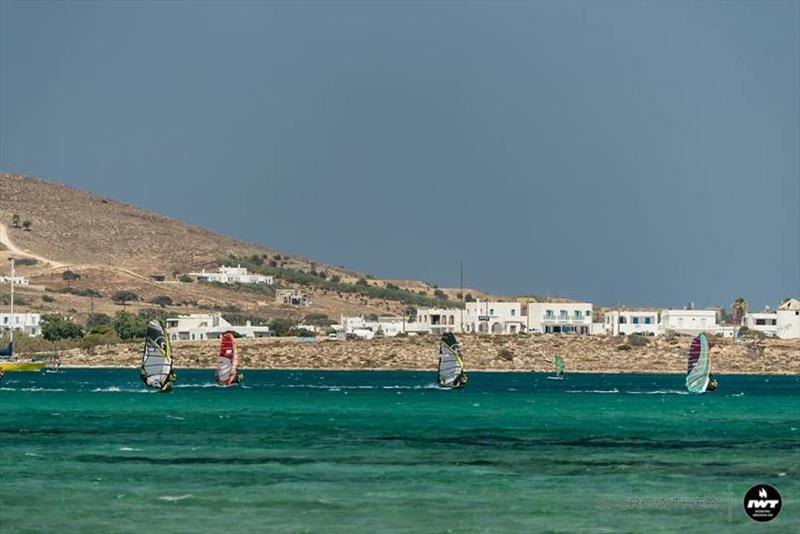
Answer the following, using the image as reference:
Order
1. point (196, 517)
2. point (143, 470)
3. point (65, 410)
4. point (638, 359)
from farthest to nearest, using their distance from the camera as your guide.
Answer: point (638, 359) < point (65, 410) < point (143, 470) < point (196, 517)

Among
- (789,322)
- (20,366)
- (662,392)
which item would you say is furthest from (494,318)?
(662,392)

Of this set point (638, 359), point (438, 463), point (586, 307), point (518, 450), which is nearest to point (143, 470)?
point (438, 463)

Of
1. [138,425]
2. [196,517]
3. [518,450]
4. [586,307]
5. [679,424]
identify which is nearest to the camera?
[196,517]

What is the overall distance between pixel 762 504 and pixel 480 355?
122 m

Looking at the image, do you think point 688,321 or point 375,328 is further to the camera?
point 375,328

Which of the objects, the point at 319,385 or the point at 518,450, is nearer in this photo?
the point at 518,450

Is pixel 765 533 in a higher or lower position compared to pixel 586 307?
lower

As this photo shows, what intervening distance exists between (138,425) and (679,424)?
74.8 feet

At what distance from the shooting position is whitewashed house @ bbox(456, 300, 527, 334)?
626 feet

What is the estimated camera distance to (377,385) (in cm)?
12206

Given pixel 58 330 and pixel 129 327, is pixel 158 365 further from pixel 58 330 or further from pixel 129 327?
pixel 58 330

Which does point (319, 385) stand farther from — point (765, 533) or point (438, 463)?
point (765, 533)

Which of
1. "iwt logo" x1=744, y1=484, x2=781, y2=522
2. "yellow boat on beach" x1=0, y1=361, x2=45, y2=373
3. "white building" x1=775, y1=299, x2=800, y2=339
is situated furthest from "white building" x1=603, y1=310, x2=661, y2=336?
"iwt logo" x1=744, y1=484, x2=781, y2=522

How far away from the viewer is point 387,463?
5412 cm
